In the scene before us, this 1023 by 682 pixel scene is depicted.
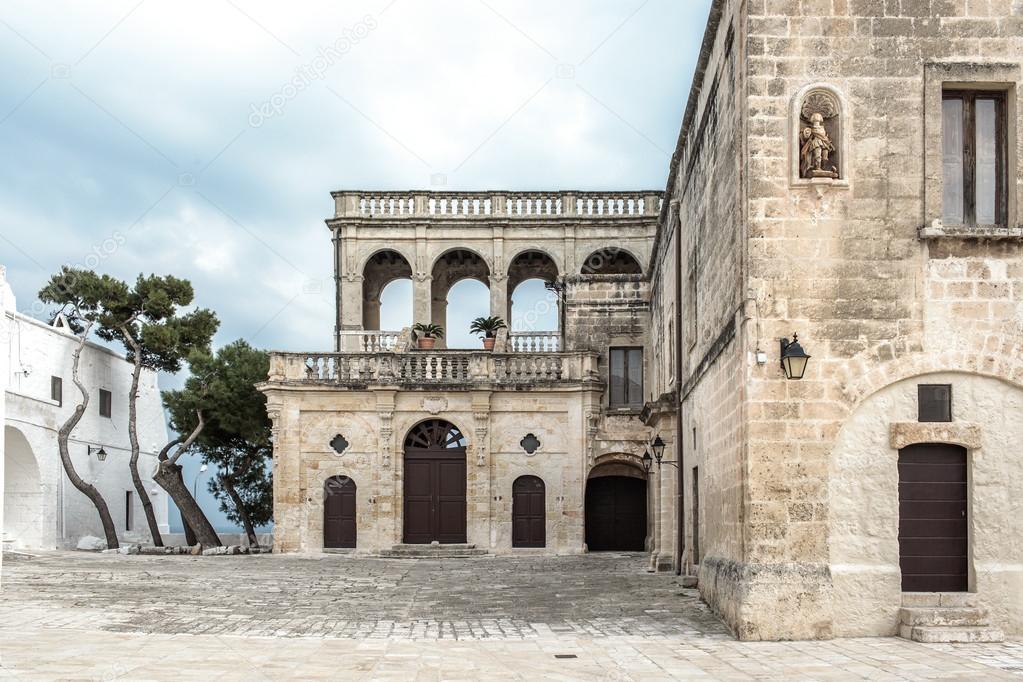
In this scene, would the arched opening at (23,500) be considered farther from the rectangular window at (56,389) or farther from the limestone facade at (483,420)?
the limestone facade at (483,420)

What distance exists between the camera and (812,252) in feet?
34.1

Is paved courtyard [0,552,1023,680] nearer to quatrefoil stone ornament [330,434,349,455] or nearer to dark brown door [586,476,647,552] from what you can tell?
quatrefoil stone ornament [330,434,349,455]

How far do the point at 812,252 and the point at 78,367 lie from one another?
78.6 feet

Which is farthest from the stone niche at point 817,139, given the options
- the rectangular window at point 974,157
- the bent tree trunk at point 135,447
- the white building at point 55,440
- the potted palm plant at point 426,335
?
the bent tree trunk at point 135,447

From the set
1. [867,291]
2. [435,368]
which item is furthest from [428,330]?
[867,291]

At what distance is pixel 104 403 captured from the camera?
3091 centimetres

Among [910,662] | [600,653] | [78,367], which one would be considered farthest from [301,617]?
[78,367]

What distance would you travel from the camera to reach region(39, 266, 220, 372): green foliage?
2838cm

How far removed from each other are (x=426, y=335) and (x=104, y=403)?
10035 millimetres

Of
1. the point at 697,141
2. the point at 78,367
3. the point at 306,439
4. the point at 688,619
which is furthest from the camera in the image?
the point at 78,367

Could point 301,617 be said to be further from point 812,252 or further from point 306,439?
point 306,439

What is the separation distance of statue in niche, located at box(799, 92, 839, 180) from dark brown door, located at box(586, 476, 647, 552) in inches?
726

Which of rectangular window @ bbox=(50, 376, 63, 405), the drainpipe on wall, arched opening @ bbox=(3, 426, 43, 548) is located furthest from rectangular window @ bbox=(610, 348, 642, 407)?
arched opening @ bbox=(3, 426, 43, 548)

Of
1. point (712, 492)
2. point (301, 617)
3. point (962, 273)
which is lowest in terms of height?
point (301, 617)
